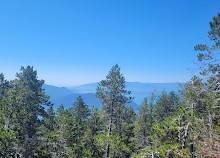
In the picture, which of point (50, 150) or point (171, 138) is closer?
point (171, 138)

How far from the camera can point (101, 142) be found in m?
15.6

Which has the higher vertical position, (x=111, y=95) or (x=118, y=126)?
(x=111, y=95)

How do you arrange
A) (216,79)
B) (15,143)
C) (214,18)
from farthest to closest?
(15,143)
(214,18)
(216,79)

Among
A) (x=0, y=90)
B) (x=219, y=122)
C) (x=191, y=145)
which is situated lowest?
(x=191, y=145)

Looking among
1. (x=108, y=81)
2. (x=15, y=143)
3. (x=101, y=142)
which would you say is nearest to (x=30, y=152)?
(x=15, y=143)

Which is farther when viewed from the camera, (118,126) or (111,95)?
(118,126)

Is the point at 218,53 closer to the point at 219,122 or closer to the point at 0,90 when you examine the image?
the point at 219,122

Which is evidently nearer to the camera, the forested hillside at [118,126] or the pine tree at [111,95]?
the forested hillside at [118,126]

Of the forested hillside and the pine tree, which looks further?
the pine tree

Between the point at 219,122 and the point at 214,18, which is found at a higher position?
the point at 214,18

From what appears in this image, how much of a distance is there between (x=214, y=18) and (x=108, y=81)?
1264cm

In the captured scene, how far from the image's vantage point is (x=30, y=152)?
48.4ft

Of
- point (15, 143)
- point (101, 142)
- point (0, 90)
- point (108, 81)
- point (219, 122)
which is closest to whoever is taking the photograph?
point (15, 143)

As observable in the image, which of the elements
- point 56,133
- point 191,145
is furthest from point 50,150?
point 191,145
